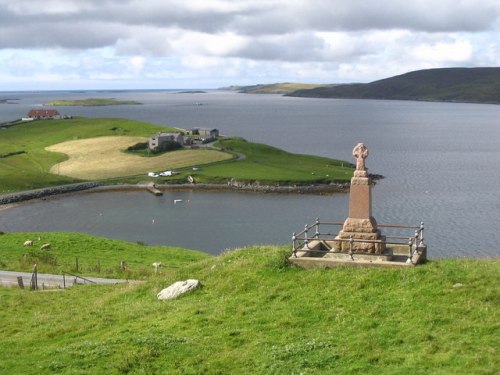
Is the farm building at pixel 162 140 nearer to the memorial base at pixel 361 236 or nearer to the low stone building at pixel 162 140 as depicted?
the low stone building at pixel 162 140

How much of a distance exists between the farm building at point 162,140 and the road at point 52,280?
390 ft

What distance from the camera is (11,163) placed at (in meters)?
144

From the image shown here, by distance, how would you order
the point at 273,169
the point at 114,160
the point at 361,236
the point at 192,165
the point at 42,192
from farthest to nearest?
1. the point at 114,160
2. the point at 192,165
3. the point at 273,169
4. the point at 42,192
5. the point at 361,236

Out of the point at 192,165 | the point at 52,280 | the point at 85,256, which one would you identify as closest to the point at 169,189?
the point at 192,165

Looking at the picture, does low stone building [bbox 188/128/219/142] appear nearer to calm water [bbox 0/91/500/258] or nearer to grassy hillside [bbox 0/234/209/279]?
calm water [bbox 0/91/500/258]

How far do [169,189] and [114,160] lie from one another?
101 feet

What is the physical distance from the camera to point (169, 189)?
12325cm

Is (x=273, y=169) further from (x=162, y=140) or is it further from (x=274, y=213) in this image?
(x=274, y=213)

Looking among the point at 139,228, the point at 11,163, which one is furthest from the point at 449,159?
the point at 11,163

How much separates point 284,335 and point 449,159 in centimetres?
14266

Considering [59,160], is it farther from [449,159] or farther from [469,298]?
[469,298]

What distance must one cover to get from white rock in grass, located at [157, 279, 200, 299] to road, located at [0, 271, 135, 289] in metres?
9.35

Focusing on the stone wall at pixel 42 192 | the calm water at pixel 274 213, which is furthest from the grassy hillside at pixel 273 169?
the stone wall at pixel 42 192

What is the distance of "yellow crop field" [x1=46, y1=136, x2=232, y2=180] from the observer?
138m
